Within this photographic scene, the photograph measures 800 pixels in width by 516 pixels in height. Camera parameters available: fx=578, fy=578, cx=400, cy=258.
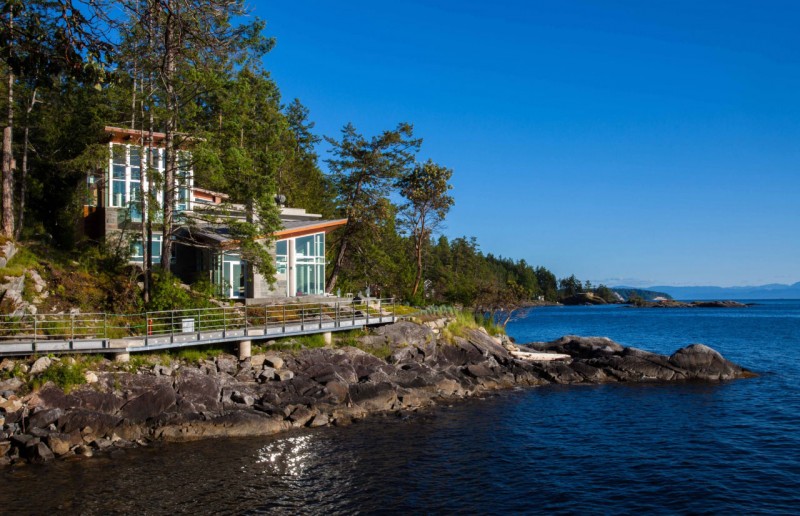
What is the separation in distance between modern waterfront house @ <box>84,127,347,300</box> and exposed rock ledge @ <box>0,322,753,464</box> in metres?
6.26

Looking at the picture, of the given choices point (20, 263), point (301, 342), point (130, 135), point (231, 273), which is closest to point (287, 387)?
point (301, 342)

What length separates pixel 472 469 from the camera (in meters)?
17.7

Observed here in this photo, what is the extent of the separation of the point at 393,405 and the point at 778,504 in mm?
14167

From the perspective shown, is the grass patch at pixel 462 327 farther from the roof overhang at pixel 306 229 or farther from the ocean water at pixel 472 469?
the roof overhang at pixel 306 229

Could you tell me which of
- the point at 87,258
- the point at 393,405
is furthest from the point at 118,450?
the point at 87,258

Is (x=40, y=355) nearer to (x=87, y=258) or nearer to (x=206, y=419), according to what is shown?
(x=206, y=419)

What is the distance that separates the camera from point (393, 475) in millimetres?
16953

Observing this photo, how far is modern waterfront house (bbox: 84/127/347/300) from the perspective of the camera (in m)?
29.4

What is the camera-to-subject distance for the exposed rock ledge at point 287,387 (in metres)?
18.5

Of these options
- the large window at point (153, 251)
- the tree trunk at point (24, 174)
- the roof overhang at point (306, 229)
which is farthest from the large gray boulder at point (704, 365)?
the tree trunk at point (24, 174)

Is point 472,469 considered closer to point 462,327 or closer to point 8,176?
point 462,327

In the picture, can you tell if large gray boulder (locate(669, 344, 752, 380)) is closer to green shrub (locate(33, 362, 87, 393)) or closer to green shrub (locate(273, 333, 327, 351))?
green shrub (locate(273, 333, 327, 351))

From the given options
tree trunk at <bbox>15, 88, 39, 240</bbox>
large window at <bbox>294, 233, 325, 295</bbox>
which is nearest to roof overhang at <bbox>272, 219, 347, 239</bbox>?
large window at <bbox>294, 233, 325, 295</bbox>

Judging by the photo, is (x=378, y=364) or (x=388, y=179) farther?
(x=388, y=179)
